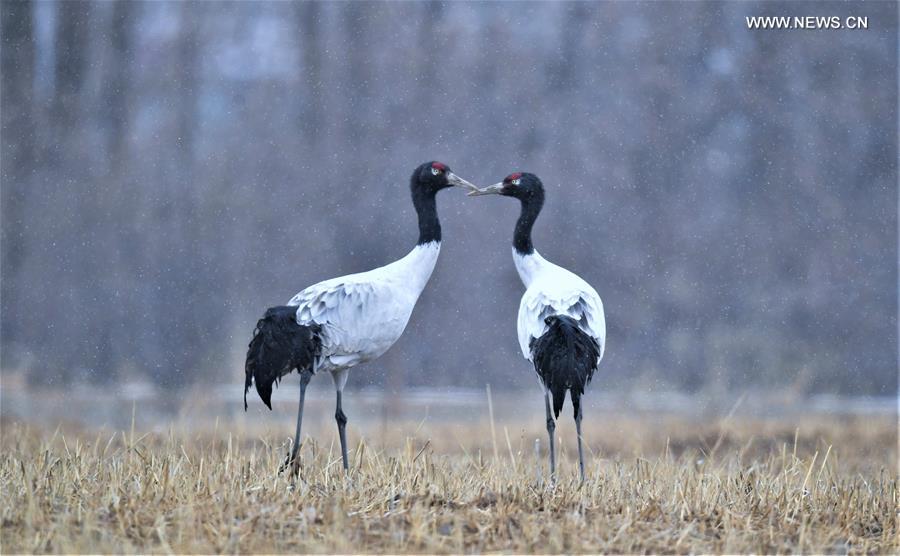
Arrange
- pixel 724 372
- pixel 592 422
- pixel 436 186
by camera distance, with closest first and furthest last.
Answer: pixel 436 186, pixel 592 422, pixel 724 372

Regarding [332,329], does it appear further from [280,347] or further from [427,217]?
[427,217]

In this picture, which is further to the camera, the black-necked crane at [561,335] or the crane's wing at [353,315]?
the crane's wing at [353,315]

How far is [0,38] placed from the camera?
14867 millimetres

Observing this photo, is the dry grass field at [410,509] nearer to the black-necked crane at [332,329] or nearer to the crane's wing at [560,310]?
the black-necked crane at [332,329]

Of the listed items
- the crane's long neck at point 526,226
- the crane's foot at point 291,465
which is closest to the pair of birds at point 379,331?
the crane's foot at point 291,465

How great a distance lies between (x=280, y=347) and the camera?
19.5 ft

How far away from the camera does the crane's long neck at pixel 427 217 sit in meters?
6.63

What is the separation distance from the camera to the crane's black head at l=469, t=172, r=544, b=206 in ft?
22.5

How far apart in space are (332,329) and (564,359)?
117 centimetres

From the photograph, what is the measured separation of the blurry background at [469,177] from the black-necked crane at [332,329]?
7017 millimetres

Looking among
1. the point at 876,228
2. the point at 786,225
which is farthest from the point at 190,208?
the point at 876,228

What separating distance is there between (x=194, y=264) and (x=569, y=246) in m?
4.38

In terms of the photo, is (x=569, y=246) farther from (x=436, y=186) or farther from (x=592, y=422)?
(x=436, y=186)

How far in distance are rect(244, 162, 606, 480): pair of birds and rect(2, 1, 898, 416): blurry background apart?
703 cm
